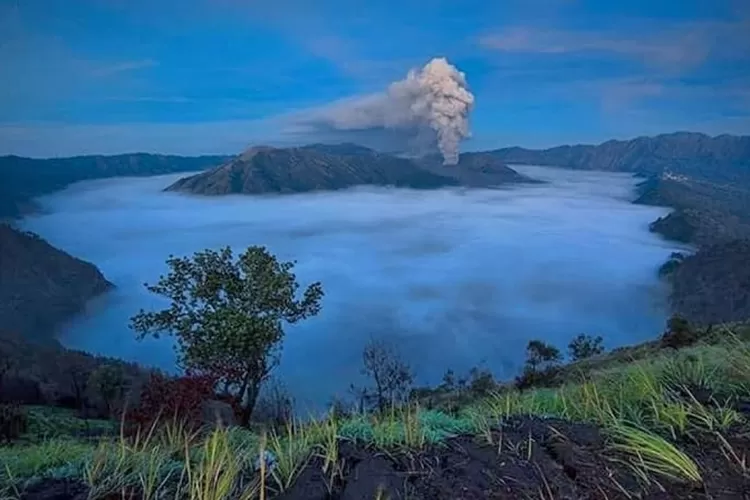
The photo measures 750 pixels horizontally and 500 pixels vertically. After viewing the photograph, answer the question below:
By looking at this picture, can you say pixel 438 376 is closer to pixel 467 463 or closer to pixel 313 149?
pixel 467 463

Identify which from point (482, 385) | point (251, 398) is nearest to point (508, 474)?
point (251, 398)

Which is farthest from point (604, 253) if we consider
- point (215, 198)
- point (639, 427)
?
point (639, 427)

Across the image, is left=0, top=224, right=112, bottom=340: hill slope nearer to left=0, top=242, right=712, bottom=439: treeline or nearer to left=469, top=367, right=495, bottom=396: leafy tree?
Answer: left=0, top=242, right=712, bottom=439: treeline

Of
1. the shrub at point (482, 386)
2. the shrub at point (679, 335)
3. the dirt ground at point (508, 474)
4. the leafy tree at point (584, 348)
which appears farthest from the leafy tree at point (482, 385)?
the leafy tree at point (584, 348)

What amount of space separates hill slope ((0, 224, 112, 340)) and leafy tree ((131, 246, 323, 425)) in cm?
2486

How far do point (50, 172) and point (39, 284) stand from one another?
33.9 feet

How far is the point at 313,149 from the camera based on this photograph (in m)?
93.4

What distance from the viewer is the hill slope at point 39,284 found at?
35625 mm

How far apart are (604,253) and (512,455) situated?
229 feet

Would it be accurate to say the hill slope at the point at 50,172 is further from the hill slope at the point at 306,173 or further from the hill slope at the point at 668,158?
the hill slope at the point at 668,158

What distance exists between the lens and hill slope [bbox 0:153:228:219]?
39.9 metres

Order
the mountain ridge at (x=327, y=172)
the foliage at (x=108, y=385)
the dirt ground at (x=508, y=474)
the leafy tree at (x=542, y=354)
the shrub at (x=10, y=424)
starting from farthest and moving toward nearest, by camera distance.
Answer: the mountain ridge at (x=327, y=172) < the leafy tree at (x=542, y=354) < the foliage at (x=108, y=385) < the shrub at (x=10, y=424) < the dirt ground at (x=508, y=474)

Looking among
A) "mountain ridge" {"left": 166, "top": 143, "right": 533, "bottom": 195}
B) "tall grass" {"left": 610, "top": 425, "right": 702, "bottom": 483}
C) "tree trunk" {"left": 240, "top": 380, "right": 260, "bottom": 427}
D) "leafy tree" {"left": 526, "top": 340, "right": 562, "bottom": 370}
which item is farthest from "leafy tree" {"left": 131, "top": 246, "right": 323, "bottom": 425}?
"mountain ridge" {"left": 166, "top": 143, "right": 533, "bottom": 195}

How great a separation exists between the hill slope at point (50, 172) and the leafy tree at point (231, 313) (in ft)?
91.8
